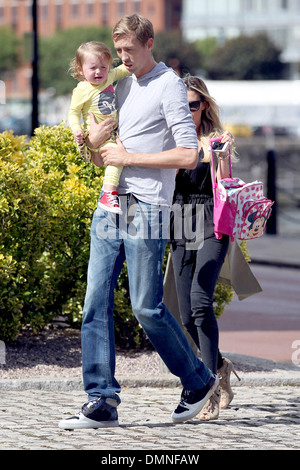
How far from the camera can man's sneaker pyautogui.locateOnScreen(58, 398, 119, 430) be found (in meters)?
5.16

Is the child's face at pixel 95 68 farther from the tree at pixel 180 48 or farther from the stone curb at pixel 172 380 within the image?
the tree at pixel 180 48

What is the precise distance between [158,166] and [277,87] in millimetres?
45151

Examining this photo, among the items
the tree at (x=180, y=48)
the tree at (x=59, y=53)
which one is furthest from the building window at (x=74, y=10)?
the tree at (x=180, y=48)

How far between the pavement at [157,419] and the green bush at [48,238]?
0.71 metres

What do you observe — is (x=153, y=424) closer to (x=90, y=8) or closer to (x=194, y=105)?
(x=194, y=105)

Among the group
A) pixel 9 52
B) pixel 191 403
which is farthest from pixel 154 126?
pixel 9 52

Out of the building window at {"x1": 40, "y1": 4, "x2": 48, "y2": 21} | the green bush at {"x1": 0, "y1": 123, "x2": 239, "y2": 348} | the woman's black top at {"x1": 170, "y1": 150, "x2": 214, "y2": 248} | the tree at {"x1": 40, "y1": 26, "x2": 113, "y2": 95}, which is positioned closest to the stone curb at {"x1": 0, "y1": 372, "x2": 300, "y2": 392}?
the green bush at {"x1": 0, "y1": 123, "x2": 239, "y2": 348}

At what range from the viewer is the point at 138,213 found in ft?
16.6

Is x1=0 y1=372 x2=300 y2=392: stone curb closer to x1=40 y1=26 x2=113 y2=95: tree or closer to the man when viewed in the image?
the man

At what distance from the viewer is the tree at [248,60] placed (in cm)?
9612

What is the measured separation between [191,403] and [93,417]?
1.72 ft

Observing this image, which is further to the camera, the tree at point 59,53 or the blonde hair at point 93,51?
the tree at point 59,53

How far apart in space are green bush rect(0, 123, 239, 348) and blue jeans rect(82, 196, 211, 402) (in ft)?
5.40
